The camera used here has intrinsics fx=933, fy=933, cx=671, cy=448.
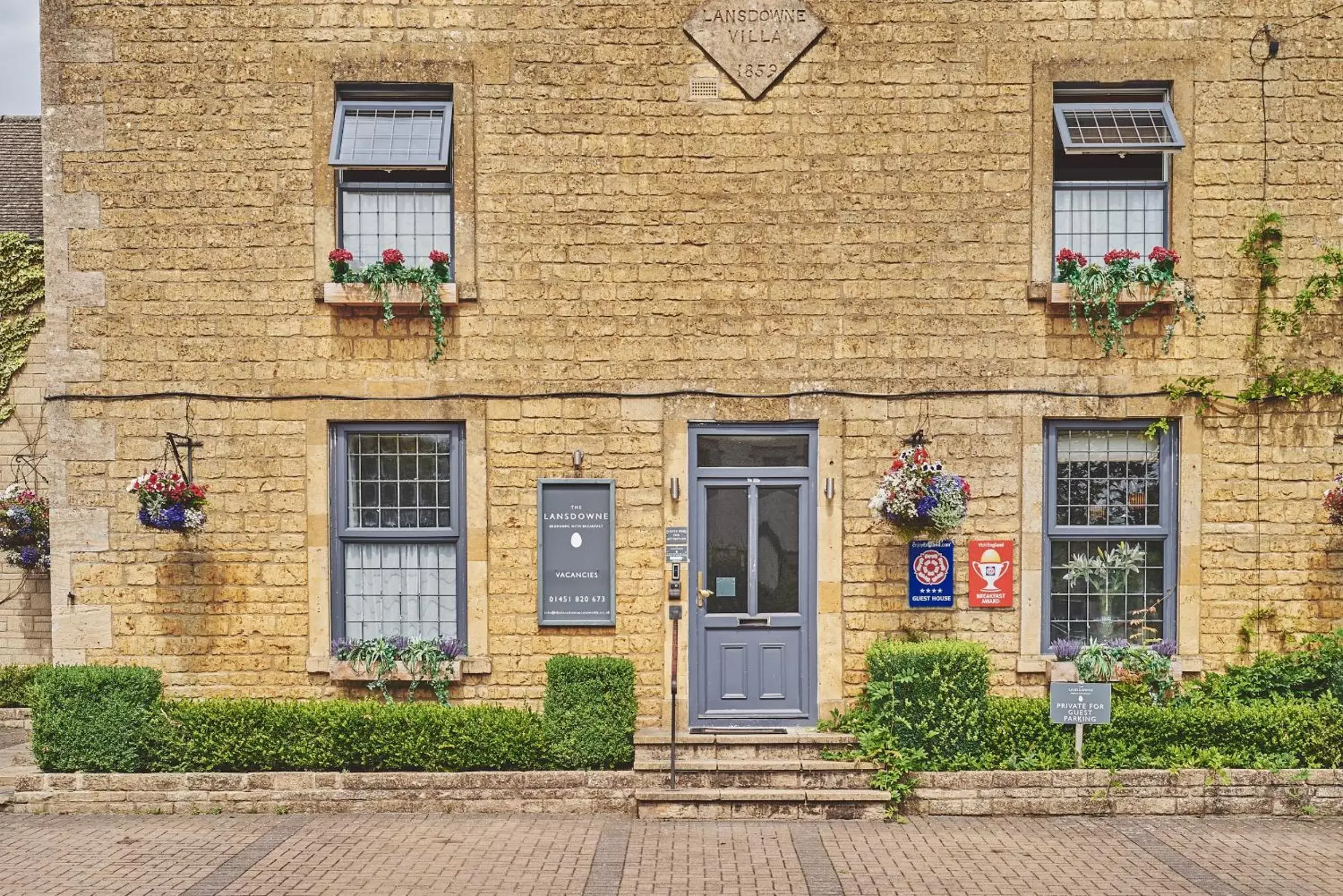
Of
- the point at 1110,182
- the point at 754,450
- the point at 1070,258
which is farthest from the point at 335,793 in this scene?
the point at 1110,182

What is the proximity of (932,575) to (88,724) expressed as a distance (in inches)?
289

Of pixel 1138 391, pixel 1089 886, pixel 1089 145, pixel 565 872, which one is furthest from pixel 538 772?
pixel 1089 145

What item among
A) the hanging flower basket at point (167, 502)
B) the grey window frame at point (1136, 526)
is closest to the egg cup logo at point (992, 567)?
the grey window frame at point (1136, 526)

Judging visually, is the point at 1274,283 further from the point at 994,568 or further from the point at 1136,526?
the point at 994,568

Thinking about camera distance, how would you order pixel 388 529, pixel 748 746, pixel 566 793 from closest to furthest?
pixel 566 793 → pixel 748 746 → pixel 388 529

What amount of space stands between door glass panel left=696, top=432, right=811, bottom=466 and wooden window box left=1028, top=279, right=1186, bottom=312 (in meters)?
2.42

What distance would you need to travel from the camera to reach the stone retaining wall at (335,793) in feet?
25.1

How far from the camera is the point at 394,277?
8.23m

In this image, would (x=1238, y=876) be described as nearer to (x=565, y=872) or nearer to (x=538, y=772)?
(x=565, y=872)

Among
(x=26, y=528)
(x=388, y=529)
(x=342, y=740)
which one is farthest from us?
(x=26, y=528)

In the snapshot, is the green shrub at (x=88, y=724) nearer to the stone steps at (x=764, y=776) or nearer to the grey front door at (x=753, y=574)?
the stone steps at (x=764, y=776)

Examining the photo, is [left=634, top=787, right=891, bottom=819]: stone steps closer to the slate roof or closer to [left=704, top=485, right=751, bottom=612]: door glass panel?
[left=704, top=485, right=751, bottom=612]: door glass panel

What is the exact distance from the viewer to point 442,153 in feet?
27.2

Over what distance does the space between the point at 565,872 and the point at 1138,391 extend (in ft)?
20.7
